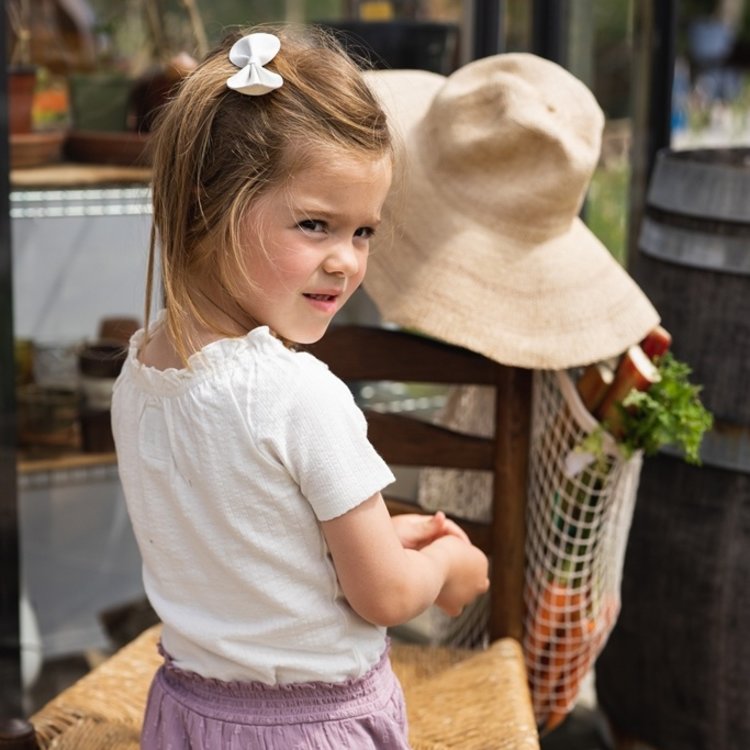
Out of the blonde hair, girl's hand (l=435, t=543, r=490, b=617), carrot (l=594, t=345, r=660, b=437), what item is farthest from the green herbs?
the blonde hair

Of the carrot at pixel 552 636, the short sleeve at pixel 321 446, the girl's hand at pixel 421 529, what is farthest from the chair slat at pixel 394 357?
the short sleeve at pixel 321 446

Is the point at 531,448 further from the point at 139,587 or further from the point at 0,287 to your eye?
the point at 139,587

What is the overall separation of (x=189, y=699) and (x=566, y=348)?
0.65m

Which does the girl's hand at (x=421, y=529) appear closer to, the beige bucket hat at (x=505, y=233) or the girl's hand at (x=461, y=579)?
the girl's hand at (x=461, y=579)

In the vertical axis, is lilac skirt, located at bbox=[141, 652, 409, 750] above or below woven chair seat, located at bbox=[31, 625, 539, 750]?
above

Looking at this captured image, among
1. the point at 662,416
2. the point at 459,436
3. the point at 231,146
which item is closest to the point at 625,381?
the point at 662,416

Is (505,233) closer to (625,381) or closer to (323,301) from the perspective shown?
(625,381)

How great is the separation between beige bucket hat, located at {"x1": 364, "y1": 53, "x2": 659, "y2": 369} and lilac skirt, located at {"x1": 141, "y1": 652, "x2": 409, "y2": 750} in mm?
522

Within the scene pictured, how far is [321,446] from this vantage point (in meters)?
1.14

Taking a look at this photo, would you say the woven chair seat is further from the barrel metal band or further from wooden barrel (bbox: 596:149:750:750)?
the barrel metal band

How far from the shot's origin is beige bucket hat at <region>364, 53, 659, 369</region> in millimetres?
1682

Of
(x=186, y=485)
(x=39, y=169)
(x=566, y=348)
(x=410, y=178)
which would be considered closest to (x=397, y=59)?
(x=39, y=169)

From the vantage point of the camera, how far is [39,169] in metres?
2.34

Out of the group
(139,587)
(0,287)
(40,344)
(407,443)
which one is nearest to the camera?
(407,443)
